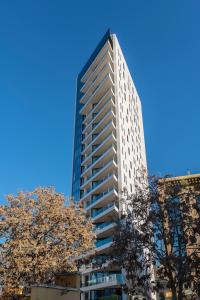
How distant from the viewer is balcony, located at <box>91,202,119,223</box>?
1925 inches

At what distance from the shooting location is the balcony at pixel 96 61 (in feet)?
216

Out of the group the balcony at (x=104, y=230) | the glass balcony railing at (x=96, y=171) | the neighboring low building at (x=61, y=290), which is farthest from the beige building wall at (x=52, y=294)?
the glass balcony railing at (x=96, y=171)

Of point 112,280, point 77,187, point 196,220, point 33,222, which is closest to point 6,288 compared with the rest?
point 33,222

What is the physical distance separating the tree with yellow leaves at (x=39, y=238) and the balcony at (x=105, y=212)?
70.0 ft

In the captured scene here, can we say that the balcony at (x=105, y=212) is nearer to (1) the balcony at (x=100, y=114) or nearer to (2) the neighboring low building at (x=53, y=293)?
(1) the balcony at (x=100, y=114)

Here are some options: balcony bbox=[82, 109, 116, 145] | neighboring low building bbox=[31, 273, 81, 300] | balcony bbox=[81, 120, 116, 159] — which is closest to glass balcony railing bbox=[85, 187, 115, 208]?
balcony bbox=[81, 120, 116, 159]

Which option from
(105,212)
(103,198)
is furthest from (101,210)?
(105,212)

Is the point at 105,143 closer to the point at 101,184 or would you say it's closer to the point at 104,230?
the point at 101,184

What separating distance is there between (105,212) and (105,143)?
12703 mm

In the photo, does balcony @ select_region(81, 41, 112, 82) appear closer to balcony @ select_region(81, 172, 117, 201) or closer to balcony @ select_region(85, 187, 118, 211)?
balcony @ select_region(81, 172, 117, 201)

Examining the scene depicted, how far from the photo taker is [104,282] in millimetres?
44125

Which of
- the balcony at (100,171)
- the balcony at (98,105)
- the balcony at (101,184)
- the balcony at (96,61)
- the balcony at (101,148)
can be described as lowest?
the balcony at (101,184)

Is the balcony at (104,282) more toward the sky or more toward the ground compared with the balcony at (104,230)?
more toward the ground

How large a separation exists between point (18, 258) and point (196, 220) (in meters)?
12.4
